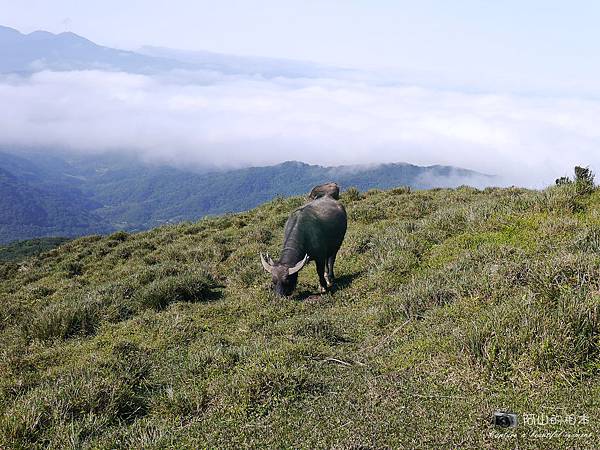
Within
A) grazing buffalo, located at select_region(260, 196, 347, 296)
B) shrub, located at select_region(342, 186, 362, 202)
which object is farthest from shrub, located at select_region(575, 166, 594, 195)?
shrub, located at select_region(342, 186, 362, 202)

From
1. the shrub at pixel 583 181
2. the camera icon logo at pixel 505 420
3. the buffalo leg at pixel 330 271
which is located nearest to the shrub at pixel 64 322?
the buffalo leg at pixel 330 271

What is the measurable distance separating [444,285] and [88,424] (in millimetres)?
6805

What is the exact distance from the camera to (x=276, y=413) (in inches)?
224

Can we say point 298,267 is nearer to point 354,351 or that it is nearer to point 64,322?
point 354,351

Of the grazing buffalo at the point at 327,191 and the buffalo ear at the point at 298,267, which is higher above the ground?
the grazing buffalo at the point at 327,191

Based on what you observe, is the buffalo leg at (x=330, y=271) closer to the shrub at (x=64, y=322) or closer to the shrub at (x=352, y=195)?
the shrub at (x=64, y=322)

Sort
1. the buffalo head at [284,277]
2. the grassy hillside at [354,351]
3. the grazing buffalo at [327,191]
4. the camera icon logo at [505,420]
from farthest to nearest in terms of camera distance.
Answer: the grazing buffalo at [327,191]
the buffalo head at [284,277]
the grassy hillside at [354,351]
the camera icon logo at [505,420]

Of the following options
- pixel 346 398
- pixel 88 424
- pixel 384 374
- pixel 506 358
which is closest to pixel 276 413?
pixel 346 398

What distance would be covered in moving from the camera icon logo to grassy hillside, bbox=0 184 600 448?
0.09 metres

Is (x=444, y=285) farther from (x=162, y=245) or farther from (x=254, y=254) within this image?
(x=162, y=245)

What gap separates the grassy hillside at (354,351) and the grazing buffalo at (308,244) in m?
0.56

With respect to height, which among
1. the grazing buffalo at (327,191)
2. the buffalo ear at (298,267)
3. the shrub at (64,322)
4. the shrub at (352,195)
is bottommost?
the shrub at (64,322)

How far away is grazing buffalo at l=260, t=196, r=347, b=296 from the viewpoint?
1179 centimetres

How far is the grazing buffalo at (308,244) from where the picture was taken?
38.7 feet
